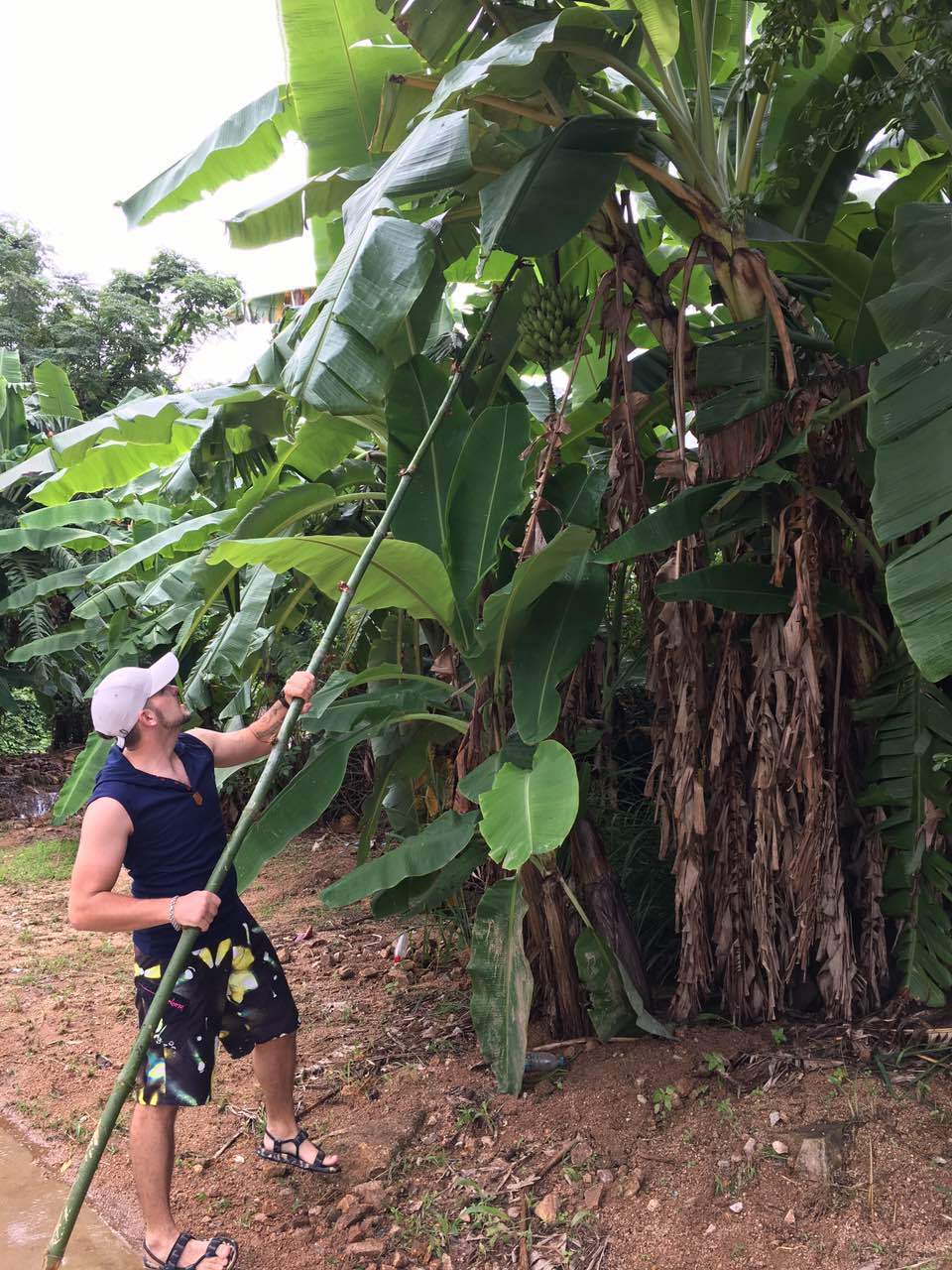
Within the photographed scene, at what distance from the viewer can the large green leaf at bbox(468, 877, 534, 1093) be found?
10.2 ft

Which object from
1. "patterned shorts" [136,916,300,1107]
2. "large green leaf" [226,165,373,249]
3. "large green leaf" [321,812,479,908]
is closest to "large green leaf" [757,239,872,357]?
"large green leaf" [226,165,373,249]

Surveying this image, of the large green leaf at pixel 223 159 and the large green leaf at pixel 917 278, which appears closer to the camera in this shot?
the large green leaf at pixel 917 278

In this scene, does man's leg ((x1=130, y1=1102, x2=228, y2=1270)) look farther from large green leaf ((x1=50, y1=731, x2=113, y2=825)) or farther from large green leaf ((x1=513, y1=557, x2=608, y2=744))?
large green leaf ((x1=50, y1=731, x2=113, y2=825))

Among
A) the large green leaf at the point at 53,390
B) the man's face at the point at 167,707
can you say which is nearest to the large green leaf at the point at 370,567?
the man's face at the point at 167,707

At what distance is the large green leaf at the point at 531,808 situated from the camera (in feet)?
8.18

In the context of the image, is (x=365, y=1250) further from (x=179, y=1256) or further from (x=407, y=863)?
(x=407, y=863)

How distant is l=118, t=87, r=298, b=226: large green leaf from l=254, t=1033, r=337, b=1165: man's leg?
11.2 feet

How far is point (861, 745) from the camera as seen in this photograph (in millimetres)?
3471

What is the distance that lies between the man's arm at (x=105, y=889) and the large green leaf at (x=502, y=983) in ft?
3.37

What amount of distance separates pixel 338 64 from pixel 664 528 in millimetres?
2336

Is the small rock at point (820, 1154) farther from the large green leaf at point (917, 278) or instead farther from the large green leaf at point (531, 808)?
the large green leaf at point (917, 278)

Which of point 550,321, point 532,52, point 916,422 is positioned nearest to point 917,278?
point 916,422

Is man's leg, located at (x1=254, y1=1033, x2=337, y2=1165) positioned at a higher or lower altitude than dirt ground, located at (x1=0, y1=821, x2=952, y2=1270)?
higher

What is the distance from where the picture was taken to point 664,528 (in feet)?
10.0
